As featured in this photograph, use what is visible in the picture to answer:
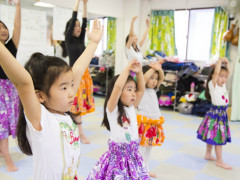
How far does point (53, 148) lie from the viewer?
87 cm

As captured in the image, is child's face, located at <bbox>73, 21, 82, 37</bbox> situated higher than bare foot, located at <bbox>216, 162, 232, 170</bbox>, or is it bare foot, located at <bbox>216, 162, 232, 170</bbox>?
child's face, located at <bbox>73, 21, 82, 37</bbox>

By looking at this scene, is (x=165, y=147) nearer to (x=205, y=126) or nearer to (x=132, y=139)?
(x=205, y=126)

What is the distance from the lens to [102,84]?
6375 mm

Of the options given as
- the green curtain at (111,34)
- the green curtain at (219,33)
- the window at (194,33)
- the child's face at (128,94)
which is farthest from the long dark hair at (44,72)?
the green curtain at (111,34)

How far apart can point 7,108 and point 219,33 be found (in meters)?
4.32

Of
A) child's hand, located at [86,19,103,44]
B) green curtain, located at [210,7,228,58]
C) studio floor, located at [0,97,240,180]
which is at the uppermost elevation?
green curtain, located at [210,7,228,58]

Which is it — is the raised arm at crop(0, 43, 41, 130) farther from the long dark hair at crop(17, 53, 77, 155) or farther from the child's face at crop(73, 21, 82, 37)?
the child's face at crop(73, 21, 82, 37)

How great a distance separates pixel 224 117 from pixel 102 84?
429 centimetres

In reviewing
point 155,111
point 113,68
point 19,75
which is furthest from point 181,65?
point 19,75

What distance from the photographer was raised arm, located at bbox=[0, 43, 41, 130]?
656mm

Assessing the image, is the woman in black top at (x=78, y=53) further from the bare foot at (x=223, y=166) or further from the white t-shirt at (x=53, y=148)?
the white t-shirt at (x=53, y=148)

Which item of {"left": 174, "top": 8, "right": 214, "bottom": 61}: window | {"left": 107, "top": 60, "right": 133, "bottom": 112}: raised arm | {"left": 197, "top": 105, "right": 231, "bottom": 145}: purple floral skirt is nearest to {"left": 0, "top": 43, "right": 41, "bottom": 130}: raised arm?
{"left": 107, "top": 60, "right": 133, "bottom": 112}: raised arm

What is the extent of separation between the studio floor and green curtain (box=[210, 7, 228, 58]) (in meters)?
1.79

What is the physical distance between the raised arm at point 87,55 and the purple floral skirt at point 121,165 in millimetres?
634
